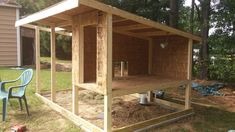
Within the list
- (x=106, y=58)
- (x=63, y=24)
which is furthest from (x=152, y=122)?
(x=63, y=24)

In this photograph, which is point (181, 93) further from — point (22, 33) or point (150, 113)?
point (22, 33)

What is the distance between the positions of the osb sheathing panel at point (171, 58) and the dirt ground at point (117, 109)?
88cm

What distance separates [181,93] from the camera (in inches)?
298

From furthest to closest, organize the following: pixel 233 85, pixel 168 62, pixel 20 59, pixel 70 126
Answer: pixel 20 59 → pixel 233 85 → pixel 168 62 → pixel 70 126

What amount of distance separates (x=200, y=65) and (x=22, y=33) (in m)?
10.0

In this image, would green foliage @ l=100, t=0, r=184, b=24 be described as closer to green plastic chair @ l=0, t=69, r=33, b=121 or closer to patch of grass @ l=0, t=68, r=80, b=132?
green plastic chair @ l=0, t=69, r=33, b=121

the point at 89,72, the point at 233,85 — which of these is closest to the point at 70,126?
the point at 89,72

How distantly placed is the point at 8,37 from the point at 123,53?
9.26 m

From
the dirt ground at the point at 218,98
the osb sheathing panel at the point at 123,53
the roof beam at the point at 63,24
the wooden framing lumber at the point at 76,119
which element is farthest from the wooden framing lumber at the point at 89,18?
the dirt ground at the point at 218,98

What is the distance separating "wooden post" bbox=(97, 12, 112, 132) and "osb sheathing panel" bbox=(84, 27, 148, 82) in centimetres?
126

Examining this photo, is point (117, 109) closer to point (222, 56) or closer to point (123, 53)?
point (123, 53)

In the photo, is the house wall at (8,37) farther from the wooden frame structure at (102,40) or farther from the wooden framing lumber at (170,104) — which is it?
the wooden framing lumber at (170,104)

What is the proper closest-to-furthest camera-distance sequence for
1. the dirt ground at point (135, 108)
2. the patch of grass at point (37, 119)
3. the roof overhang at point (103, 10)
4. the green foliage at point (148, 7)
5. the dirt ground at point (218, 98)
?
the roof overhang at point (103, 10) < the patch of grass at point (37, 119) < the dirt ground at point (135, 108) < the dirt ground at point (218, 98) < the green foliage at point (148, 7)

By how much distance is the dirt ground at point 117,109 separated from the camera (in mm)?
4855
